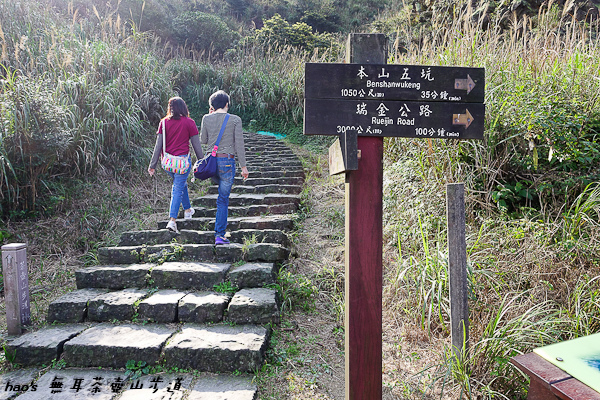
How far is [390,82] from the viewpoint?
1.68 m

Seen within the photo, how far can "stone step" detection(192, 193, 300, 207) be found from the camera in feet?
15.6

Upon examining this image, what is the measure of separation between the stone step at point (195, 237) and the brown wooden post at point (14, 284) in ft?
3.68

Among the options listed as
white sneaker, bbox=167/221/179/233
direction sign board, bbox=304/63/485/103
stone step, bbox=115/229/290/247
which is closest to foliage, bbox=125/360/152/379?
stone step, bbox=115/229/290/247

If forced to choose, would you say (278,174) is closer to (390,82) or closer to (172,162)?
(172,162)

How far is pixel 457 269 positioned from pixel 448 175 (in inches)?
50.0

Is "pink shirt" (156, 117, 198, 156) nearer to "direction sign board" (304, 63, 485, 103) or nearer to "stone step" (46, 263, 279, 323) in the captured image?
"stone step" (46, 263, 279, 323)

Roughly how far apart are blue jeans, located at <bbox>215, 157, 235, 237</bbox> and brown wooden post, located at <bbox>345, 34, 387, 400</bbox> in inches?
81.3

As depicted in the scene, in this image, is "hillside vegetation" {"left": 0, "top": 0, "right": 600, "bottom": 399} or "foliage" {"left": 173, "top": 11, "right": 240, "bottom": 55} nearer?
"hillside vegetation" {"left": 0, "top": 0, "right": 600, "bottom": 399}

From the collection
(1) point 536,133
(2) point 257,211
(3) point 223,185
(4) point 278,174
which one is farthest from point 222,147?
(1) point 536,133

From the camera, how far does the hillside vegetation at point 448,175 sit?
7.55 ft

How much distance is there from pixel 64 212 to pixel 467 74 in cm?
473

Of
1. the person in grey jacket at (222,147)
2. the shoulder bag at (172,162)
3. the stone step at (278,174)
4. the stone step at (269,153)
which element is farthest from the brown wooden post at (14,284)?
the stone step at (269,153)

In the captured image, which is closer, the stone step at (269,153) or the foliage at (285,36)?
the stone step at (269,153)

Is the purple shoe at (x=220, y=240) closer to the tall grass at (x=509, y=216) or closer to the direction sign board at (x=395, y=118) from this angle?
the tall grass at (x=509, y=216)
